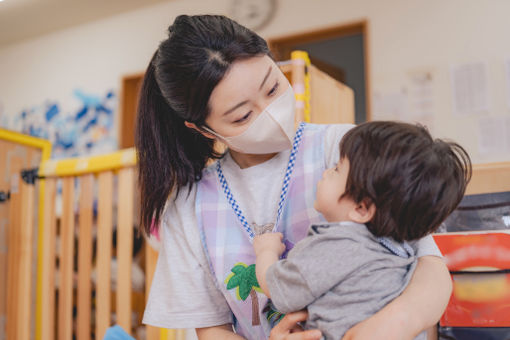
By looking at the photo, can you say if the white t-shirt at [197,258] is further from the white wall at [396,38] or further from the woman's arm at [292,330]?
the white wall at [396,38]

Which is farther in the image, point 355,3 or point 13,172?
point 355,3

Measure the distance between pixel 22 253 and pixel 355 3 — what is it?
2492mm

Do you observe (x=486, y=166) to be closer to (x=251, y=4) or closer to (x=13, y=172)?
(x=13, y=172)

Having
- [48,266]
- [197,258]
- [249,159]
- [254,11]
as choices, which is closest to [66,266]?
[48,266]

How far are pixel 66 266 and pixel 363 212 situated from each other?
1244mm

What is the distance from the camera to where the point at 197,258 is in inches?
40.2

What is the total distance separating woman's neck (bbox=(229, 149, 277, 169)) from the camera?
103 centimetres

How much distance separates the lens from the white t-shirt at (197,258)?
990 mm

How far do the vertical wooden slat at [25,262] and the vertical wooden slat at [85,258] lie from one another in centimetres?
26

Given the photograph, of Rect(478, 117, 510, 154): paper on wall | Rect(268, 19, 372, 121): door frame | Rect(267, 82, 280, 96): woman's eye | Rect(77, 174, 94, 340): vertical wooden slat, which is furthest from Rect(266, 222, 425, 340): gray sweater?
Rect(268, 19, 372, 121): door frame

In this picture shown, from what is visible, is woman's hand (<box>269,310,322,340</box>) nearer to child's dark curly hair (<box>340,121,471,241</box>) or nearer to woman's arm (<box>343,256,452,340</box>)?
woman's arm (<box>343,256,452,340</box>)

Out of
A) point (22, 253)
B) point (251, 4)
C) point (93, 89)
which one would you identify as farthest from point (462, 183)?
point (93, 89)

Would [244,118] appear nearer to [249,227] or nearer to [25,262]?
[249,227]

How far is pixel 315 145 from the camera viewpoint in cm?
97
